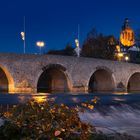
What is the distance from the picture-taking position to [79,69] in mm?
40000

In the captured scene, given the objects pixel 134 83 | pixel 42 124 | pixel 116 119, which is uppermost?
pixel 134 83

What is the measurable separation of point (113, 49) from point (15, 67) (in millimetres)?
35668

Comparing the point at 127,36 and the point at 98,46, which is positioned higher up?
the point at 127,36

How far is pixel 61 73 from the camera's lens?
40.5 m

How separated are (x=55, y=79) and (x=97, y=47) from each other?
21.0m

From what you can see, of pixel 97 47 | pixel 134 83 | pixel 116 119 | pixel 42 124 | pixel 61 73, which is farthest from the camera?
pixel 97 47

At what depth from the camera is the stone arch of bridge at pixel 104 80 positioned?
44438 mm

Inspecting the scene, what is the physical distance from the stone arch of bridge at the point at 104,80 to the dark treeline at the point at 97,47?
13.3m

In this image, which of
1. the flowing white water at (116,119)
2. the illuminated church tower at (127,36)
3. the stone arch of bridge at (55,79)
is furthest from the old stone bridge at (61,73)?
the illuminated church tower at (127,36)

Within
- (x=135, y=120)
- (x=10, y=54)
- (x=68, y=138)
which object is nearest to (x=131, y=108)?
(x=135, y=120)

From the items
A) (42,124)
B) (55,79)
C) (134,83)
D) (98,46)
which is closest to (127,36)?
(98,46)

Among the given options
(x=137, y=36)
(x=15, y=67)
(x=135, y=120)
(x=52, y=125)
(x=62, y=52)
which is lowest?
(x=135, y=120)

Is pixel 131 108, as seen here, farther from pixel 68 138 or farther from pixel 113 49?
pixel 113 49

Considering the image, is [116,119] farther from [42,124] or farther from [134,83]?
[134,83]
